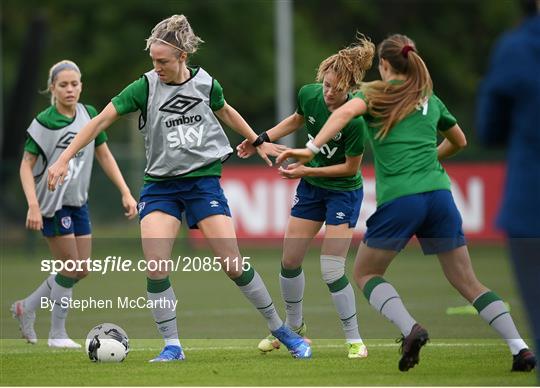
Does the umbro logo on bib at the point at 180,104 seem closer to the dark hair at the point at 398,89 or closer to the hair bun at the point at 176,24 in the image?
the hair bun at the point at 176,24

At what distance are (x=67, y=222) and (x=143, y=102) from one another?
2.13 metres

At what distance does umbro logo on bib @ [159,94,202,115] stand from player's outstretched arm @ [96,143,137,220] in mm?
1440

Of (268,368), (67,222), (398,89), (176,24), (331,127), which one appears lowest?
(268,368)

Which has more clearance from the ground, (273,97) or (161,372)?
(161,372)

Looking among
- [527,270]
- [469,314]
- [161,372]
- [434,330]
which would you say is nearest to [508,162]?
[527,270]

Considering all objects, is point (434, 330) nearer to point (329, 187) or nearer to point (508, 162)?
point (329, 187)

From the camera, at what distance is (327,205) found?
29.3 ft

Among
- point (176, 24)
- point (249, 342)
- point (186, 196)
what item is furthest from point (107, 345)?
point (176, 24)

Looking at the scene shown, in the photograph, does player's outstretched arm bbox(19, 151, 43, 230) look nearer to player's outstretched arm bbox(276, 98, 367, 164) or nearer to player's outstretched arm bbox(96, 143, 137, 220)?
player's outstretched arm bbox(96, 143, 137, 220)

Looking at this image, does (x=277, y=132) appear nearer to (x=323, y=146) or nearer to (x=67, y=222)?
(x=323, y=146)

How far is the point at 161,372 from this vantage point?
791cm

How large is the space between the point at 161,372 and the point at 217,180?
1.56 metres

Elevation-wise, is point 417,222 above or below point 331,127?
below

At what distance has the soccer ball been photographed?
857cm
